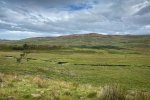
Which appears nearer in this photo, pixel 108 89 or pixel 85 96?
pixel 108 89

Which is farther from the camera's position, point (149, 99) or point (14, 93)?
point (14, 93)

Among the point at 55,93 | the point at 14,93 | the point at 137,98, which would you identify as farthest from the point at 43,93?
the point at 137,98

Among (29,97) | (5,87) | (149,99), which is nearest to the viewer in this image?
(149,99)

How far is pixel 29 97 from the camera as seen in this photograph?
1128cm

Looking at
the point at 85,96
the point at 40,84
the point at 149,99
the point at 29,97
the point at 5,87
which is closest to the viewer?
the point at 149,99

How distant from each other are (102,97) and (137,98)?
1.48 m

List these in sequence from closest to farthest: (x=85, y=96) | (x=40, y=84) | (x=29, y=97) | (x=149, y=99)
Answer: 1. (x=149, y=99)
2. (x=29, y=97)
3. (x=85, y=96)
4. (x=40, y=84)

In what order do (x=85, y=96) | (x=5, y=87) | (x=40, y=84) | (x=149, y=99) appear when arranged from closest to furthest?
(x=149, y=99) → (x=85, y=96) → (x=5, y=87) → (x=40, y=84)

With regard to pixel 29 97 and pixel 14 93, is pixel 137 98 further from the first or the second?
pixel 14 93

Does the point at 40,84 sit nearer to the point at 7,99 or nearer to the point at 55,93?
the point at 55,93

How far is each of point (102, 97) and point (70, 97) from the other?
1531 mm

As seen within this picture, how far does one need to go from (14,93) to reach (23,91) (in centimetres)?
76

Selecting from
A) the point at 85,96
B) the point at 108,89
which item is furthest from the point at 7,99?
the point at 108,89

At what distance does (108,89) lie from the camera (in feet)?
36.2
